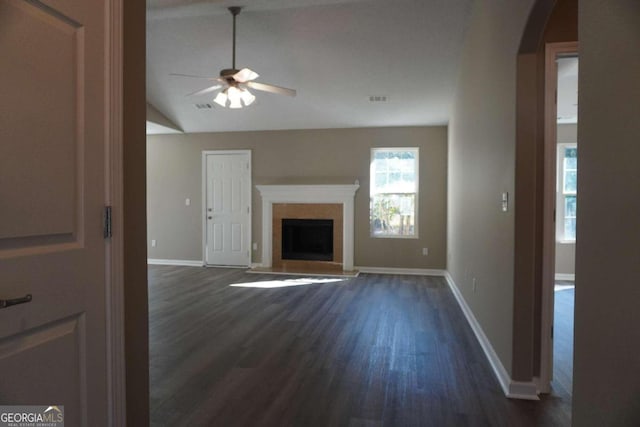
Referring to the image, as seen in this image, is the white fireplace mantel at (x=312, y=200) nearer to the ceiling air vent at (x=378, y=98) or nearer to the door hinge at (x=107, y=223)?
the ceiling air vent at (x=378, y=98)

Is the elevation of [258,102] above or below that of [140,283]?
above

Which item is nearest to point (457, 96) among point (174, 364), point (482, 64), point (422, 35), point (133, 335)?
point (422, 35)

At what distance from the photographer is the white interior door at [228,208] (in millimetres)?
7219

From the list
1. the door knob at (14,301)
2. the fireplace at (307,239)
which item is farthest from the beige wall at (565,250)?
the door knob at (14,301)

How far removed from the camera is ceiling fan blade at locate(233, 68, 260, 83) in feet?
11.8

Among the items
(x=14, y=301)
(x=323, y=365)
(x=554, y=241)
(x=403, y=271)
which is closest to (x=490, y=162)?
(x=554, y=241)

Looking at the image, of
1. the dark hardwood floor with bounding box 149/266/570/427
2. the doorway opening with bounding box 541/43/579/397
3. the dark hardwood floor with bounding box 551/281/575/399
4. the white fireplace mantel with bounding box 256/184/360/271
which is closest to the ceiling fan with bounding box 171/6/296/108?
the dark hardwood floor with bounding box 149/266/570/427

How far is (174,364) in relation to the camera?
2.83m

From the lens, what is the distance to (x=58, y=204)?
110 centimetres

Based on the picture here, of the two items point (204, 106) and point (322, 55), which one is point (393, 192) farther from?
point (204, 106)

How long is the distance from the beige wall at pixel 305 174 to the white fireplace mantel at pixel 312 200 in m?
0.15

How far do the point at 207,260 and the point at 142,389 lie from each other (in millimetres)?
6102

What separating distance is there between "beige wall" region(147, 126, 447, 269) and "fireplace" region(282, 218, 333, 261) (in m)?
0.50

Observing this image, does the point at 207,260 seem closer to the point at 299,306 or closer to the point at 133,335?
the point at 299,306
